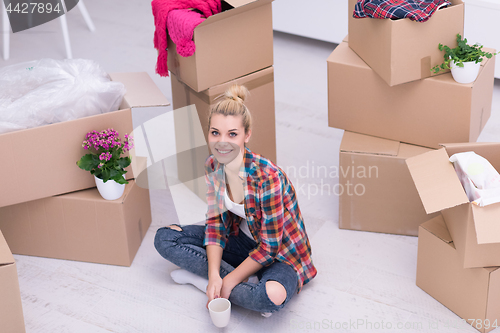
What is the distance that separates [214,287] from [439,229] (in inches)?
25.1

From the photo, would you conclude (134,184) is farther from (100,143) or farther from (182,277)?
(182,277)

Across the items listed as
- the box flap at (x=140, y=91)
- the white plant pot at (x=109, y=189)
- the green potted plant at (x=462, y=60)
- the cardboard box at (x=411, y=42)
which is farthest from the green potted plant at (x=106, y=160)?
the green potted plant at (x=462, y=60)

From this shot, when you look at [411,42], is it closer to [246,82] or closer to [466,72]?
[466,72]

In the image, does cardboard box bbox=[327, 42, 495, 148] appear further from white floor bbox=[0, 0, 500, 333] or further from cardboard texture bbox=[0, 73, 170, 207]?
cardboard texture bbox=[0, 73, 170, 207]

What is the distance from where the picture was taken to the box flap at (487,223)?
1342 millimetres

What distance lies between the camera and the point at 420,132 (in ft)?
5.95

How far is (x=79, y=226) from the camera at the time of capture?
181 centimetres

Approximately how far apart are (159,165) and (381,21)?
3.62 feet

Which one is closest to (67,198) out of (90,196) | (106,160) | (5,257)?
(90,196)

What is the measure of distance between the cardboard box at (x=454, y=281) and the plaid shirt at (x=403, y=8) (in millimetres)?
577

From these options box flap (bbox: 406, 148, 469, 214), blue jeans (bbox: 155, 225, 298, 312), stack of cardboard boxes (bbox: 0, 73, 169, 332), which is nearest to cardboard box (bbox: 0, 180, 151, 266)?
stack of cardboard boxes (bbox: 0, 73, 169, 332)

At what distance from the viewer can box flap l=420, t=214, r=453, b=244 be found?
1536 millimetres

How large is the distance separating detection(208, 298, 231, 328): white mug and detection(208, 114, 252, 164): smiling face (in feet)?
1.24

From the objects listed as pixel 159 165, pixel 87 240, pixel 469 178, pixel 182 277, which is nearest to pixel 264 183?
pixel 182 277
